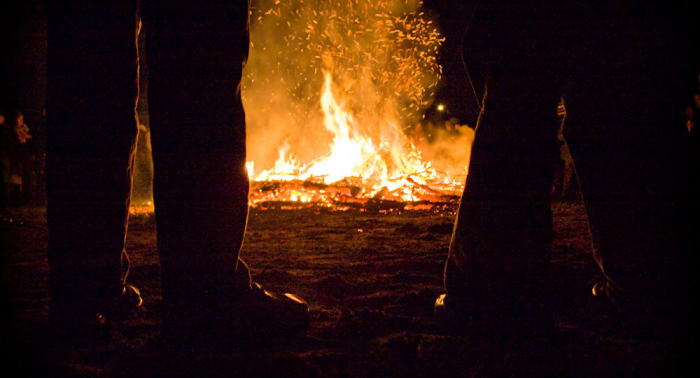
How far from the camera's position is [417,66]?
11289 millimetres

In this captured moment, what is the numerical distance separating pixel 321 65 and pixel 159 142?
9874mm

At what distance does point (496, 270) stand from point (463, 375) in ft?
1.30

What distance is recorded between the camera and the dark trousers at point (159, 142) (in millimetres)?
1375

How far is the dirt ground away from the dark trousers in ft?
0.56

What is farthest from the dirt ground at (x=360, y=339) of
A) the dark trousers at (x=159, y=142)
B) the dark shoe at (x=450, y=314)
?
the dark trousers at (x=159, y=142)

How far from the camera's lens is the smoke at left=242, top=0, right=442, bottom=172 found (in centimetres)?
1062

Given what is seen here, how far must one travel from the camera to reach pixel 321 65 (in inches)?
428

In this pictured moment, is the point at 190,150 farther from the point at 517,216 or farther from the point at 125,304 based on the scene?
the point at 517,216

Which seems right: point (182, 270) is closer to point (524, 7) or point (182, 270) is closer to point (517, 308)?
point (517, 308)

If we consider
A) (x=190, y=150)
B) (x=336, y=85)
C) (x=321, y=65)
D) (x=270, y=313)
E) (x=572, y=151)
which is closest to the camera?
(x=190, y=150)

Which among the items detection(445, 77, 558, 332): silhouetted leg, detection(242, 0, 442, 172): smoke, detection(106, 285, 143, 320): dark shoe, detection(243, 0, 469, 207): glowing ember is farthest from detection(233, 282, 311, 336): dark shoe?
detection(242, 0, 442, 172): smoke

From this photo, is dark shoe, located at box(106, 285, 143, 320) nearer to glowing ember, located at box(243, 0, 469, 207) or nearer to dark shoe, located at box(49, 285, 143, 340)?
dark shoe, located at box(49, 285, 143, 340)

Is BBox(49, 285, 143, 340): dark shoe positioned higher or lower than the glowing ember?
lower

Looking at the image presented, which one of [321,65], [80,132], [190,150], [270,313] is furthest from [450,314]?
[321,65]
